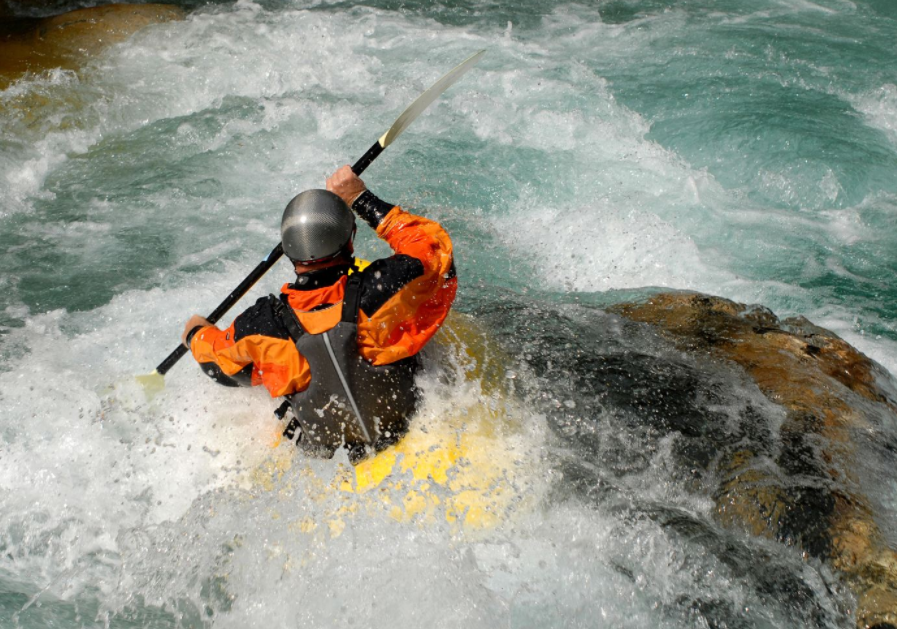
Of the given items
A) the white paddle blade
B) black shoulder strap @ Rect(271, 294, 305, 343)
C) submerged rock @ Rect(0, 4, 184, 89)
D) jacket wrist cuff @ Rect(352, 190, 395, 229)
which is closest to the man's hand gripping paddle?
the white paddle blade

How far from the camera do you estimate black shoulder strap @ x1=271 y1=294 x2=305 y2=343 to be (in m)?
2.69

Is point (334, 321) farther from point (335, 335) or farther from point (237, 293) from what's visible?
point (237, 293)

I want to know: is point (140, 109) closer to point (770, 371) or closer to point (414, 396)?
point (414, 396)

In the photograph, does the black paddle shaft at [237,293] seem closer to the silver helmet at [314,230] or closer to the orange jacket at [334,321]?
the orange jacket at [334,321]

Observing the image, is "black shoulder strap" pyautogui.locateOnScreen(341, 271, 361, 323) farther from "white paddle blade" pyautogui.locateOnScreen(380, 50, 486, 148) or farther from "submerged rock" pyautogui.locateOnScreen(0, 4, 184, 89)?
"submerged rock" pyautogui.locateOnScreen(0, 4, 184, 89)

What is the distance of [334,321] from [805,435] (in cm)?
208

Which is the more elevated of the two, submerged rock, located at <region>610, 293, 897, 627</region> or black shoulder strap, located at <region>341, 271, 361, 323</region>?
black shoulder strap, located at <region>341, 271, 361, 323</region>

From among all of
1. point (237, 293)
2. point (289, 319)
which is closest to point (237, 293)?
point (237, 293)

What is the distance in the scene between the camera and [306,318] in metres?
2.71

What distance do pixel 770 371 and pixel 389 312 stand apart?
1990 mm

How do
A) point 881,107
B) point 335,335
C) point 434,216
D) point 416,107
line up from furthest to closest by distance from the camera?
point 881,107
point 434,216
point 416,107
point 335,335

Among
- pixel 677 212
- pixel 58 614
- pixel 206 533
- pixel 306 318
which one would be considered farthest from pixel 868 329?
pixel 58 614

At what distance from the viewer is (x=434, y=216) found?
5742 mm

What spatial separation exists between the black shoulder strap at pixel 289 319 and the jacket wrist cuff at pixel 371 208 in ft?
2.26
